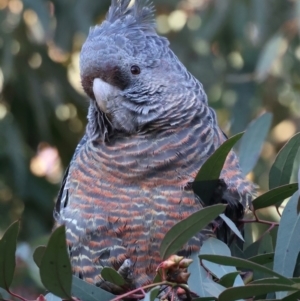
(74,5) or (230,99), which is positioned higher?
(74,5)

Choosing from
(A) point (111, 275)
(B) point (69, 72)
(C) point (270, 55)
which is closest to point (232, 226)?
(A) point (111, 275)

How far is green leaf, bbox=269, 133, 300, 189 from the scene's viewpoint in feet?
5.33

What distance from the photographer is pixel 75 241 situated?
189 cm

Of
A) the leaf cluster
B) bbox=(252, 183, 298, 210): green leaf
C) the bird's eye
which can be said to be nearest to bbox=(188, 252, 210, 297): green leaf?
the leaf cluster

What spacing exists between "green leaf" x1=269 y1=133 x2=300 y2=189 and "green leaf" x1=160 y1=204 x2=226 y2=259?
0.44m

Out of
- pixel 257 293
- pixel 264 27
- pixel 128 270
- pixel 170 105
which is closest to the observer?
pixel 257 293

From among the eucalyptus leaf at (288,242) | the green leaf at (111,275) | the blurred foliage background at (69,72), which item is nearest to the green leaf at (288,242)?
the eucalyptus leaf at (288,242)

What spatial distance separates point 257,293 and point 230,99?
114 inches

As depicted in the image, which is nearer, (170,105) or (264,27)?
(170,105)

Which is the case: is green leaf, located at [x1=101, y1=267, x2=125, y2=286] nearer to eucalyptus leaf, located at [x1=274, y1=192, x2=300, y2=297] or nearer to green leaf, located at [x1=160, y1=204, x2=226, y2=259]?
green leaf, located at [x1=160, y1=204, x2=226, y2=259]

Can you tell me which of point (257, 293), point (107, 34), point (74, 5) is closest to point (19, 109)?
point (74, 5)

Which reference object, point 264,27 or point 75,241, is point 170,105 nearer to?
point 75,241

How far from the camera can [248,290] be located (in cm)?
121

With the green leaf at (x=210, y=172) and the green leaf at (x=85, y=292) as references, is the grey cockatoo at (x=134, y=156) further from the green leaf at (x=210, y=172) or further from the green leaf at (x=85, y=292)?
the green leaf at (x=85, y=292)
